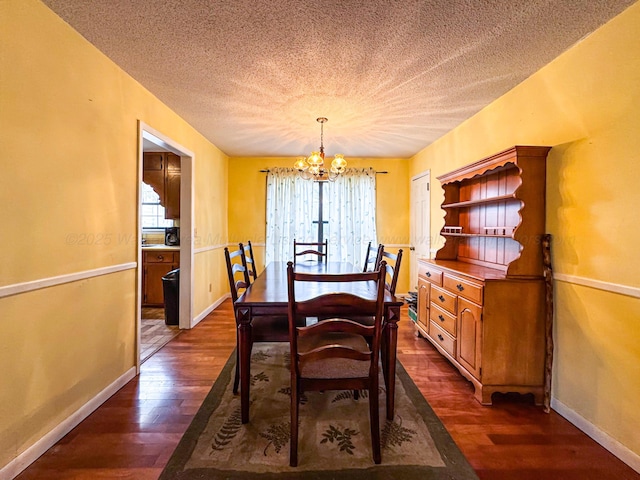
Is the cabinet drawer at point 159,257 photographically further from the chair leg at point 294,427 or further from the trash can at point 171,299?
the chair leg at point 294,427

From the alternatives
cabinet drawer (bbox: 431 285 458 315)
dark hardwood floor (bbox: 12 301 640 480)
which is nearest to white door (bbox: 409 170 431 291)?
cabinet drawer (bbox: 431 285 458 315)

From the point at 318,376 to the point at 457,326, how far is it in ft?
4.59

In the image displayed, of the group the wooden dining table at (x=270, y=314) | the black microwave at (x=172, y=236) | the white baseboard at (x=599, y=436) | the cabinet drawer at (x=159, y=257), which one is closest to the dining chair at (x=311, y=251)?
the wooden dining table at (x=270, y=314)

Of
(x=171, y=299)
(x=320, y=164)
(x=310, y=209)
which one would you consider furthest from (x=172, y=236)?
(x=320, y=164)

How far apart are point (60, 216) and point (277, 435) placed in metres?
1.78

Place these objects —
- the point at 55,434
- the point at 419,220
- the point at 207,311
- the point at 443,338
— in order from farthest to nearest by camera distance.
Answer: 1. the point at 419,220
2. the point at 207,311
3. the point at 443,338
4. the point at 55,434

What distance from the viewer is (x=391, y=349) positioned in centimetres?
180

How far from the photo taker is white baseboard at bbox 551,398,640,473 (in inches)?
60.0

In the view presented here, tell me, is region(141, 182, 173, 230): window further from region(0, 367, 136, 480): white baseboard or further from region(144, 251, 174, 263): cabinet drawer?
region(0, 367, 136, 480): white baseboard

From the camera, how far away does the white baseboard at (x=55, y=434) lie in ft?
4.72

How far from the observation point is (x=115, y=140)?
2.19 meters

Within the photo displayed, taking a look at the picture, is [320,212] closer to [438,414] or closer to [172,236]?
[172,236]

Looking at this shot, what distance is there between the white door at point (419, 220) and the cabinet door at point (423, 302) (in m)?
1.23

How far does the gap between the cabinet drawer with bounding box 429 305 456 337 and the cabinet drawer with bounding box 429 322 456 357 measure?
0.04m
